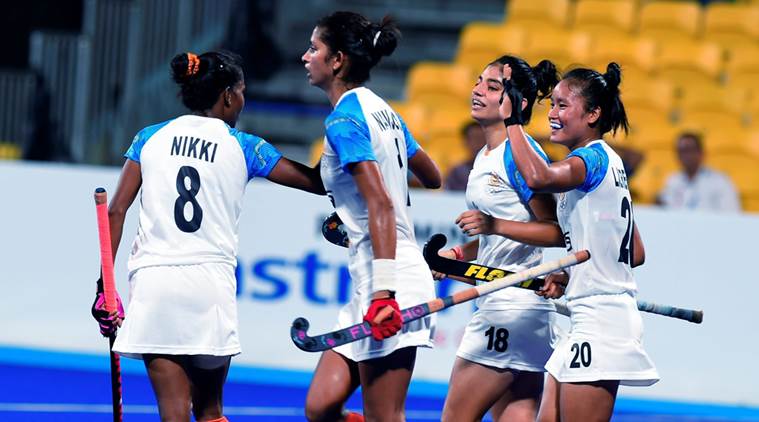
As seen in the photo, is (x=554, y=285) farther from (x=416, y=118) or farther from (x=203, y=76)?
(x=416, y=118)

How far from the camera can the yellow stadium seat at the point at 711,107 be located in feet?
45.2

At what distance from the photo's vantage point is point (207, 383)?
5.69m

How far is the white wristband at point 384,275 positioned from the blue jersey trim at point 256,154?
0.81 meters

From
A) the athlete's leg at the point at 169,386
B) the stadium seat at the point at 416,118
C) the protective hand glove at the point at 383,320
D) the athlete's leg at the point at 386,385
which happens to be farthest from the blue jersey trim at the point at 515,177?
the stadium seat at the point at 416,118

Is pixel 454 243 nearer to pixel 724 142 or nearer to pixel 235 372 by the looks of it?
pixel 235 372

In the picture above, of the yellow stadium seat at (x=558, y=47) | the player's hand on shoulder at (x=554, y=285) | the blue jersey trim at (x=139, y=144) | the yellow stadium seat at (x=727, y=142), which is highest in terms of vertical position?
the yellow stadium seat at (x=558, y=47)

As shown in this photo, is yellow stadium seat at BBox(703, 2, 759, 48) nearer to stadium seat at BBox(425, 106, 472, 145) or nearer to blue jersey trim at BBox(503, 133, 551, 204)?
stadium seat at BBox(425, 106, 472, 145)

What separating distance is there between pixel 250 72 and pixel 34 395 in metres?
6.35

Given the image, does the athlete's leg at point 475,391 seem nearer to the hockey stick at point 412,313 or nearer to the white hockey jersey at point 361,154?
the hockey stick at point 412,313

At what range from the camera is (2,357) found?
34.7 feet

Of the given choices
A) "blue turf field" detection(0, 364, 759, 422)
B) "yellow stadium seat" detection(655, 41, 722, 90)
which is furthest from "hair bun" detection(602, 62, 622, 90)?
"yellow stadium seat" detection(655, 41, 722, 90)

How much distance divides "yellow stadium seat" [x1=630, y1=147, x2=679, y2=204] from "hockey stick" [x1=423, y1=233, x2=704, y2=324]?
6.21 m

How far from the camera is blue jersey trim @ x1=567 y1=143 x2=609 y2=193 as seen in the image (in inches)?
213

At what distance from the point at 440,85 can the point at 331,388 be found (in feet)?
29.4
